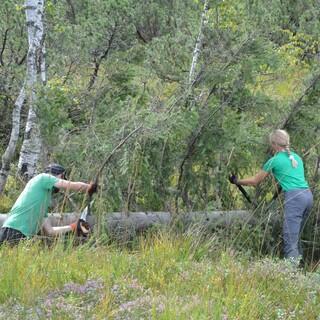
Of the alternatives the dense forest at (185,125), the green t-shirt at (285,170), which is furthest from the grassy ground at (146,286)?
the green t-shirt at (285,170)

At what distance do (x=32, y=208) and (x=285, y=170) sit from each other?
2700 millimetres

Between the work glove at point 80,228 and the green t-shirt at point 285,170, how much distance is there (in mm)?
2041

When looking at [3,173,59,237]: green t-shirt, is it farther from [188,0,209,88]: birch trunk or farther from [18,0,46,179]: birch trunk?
[188,0,209,88]: birch trunk

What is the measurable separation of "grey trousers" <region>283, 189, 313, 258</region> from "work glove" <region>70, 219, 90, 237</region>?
2.18 m

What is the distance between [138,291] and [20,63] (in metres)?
7.35

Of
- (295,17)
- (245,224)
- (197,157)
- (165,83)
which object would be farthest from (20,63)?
(295,17)

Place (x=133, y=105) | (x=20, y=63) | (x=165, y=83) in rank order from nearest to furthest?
(x=133, y=105) < (x=165, y=83) < (x=20, y=63)

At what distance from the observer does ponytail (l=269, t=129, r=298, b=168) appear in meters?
7.31

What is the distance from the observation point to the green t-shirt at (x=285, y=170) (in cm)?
730

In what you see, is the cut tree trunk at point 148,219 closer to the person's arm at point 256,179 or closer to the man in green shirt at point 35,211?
the man in green shirt at point 35,211

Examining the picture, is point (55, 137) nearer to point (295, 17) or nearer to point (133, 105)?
point (133, 105)

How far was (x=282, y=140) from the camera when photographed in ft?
24.0

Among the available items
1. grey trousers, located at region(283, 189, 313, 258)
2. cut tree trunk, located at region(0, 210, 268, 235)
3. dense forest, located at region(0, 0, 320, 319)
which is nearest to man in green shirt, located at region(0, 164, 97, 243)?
cut tree trunk, located at region(0, 210, 268, 235)

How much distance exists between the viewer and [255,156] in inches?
305
